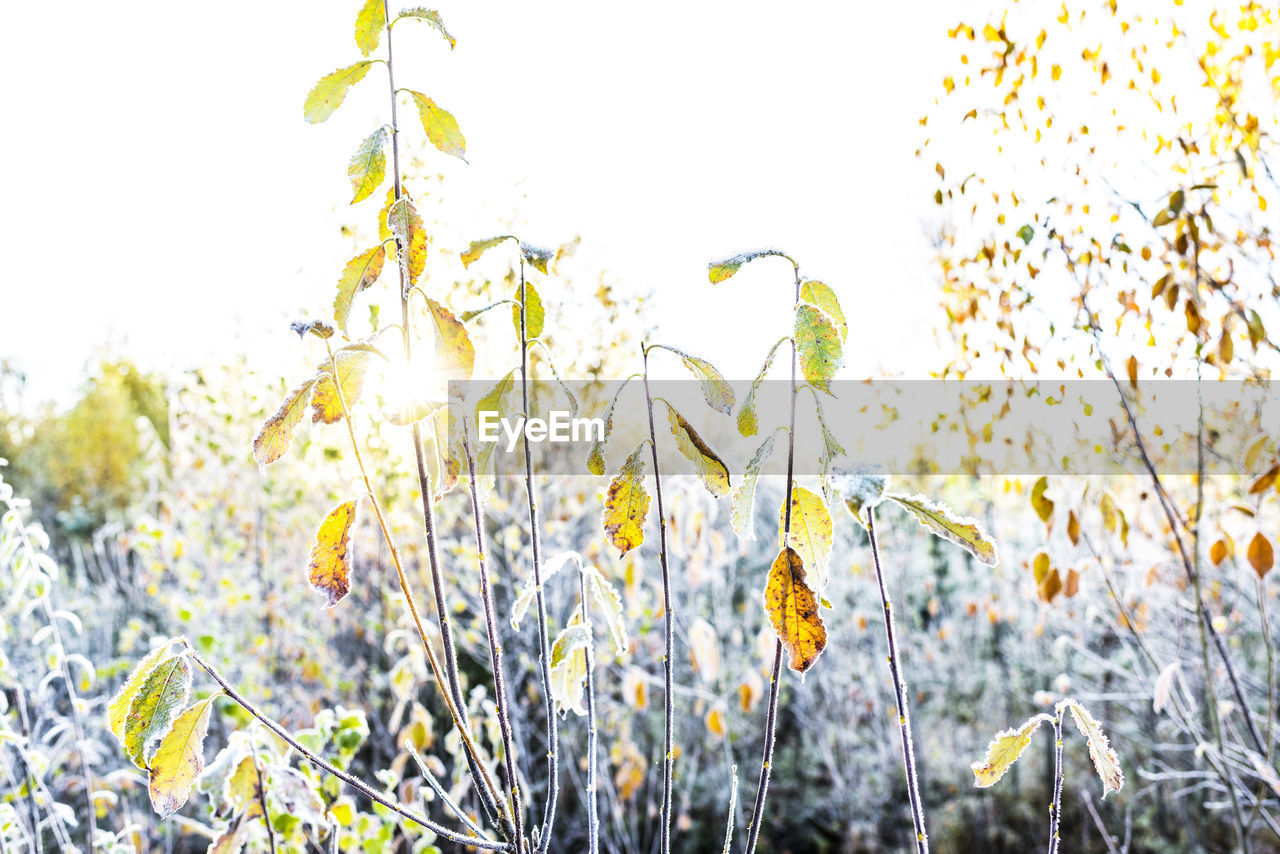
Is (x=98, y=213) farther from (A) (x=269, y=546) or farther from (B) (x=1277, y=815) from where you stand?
(B) (x=1277, y=815)

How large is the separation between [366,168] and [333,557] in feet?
1.03

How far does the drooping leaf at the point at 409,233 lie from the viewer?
2.17 ft

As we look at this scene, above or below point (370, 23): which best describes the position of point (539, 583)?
below

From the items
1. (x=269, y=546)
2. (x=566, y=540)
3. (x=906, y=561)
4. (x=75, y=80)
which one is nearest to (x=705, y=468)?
(x=566, y=540)

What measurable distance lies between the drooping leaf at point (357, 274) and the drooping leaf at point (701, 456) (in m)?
0.26

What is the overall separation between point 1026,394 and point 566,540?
1.67m

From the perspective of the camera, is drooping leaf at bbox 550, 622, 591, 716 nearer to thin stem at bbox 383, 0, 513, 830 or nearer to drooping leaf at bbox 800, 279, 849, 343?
thin stem at bbox 383, 0, 513, 830

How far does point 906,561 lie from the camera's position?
164 inches

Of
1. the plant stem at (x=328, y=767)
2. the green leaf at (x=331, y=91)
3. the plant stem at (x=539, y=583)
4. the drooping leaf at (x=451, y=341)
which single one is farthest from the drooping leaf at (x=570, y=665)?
the green leaf at (x=331, y=91)

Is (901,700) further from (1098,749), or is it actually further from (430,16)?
(430,16)

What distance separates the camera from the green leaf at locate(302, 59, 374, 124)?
69 cm

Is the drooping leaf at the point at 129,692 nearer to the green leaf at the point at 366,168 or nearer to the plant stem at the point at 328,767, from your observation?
the plant stem at the point at 328,767

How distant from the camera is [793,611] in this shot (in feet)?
1.99

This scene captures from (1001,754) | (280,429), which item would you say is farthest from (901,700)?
(280,429)
